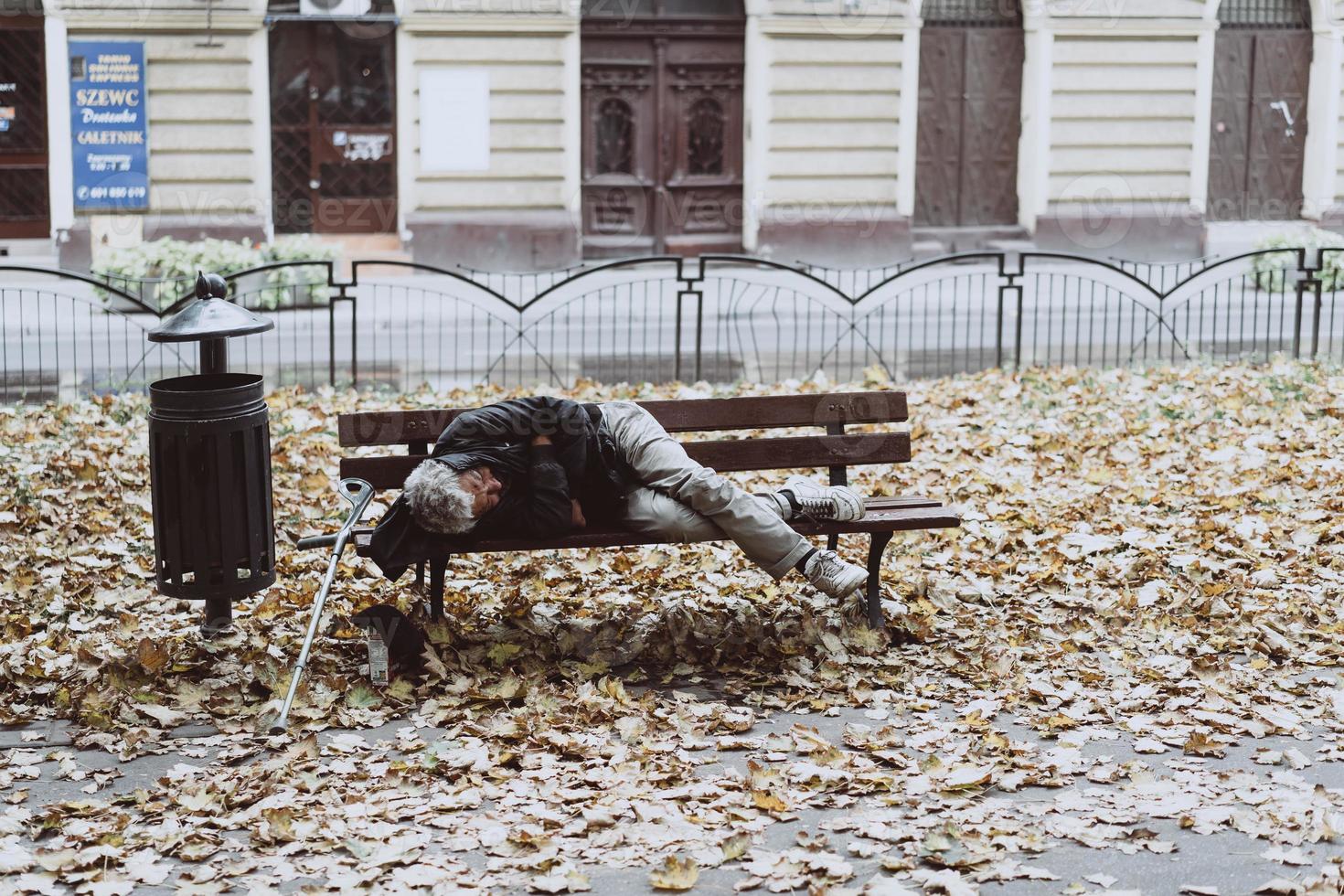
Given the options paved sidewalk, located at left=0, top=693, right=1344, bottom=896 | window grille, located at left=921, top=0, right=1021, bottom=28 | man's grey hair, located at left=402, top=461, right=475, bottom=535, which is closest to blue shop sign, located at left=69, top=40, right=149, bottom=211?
window grille, located at left=921, top=0, right=1021, bottom=28

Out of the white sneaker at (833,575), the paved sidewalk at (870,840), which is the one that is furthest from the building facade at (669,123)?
the paved sidewalk at (870,840)

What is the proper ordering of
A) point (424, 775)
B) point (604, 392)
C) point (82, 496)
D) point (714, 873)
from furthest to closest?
point (604, 392) → point (82, 496) → point (424, 775) → point (714, 873)

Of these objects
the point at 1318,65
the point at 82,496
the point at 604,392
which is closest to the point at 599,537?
the point at 82,496

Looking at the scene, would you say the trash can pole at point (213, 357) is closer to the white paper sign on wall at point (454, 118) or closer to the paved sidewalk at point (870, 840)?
the paved sidewalk at point (870, 840)

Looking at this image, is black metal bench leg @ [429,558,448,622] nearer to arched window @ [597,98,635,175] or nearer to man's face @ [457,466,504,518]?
man's face @ [457,466,504,518]

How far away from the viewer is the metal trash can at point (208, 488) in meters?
6.16

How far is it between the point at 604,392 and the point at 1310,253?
1187cm

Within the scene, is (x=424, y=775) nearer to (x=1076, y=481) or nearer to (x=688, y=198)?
(x=1076, y=481)

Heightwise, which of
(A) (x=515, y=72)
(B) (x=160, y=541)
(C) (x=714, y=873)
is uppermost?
(A) (x=515, y=72)

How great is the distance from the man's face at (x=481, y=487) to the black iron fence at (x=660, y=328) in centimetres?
646

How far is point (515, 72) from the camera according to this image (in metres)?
21.3

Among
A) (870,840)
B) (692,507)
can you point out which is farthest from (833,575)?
(870,840)

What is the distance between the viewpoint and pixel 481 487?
19.7 feet

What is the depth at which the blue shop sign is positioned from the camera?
798 inches
